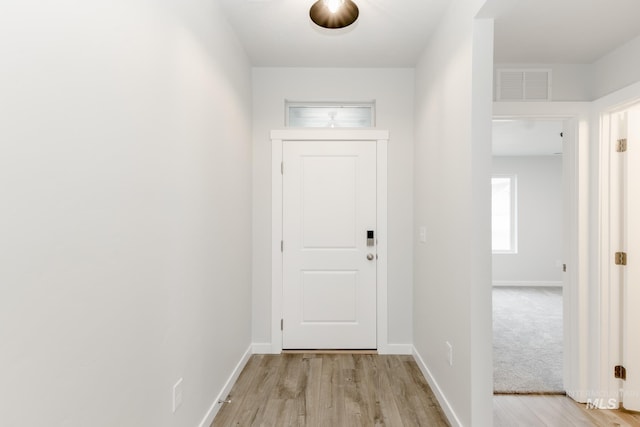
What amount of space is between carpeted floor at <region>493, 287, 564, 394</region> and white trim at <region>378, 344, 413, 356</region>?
706 mm

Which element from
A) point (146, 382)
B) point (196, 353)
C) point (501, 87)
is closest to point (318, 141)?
point (501, 87)

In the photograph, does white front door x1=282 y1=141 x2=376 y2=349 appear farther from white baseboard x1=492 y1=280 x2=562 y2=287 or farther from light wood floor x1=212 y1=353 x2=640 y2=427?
white baseboard x1=492 y1=280 x2=562 y2=287

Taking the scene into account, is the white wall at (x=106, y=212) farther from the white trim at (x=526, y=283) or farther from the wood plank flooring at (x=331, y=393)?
the white trim at (x=526, y=283)

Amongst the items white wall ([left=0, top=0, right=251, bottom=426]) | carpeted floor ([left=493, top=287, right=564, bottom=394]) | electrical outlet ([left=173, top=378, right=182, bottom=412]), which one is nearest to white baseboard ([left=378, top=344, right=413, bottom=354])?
carpeted floor ([left=493, top=287, right=564, bottom=394])

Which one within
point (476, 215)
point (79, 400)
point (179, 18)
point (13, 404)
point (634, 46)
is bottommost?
point (79, 400)

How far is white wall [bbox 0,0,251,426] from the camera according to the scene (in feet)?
2.65

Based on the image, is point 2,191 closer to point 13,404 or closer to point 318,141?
point 13,404

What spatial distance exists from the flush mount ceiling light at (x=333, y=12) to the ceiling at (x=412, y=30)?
182 millimetres

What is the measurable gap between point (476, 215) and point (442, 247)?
1.82ft

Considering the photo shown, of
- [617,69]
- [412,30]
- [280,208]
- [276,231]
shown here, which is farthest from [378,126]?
[617,69]

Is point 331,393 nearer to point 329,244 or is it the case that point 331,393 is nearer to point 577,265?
point 329,244

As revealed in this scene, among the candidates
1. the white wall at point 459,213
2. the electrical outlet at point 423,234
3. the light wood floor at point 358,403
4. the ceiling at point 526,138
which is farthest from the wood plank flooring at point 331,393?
the ceiling at point 526,138

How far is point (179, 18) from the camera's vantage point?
5.22 ft

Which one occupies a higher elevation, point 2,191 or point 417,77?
point 417,77
